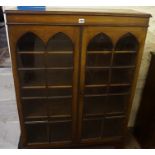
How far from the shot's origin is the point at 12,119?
88.7 inches

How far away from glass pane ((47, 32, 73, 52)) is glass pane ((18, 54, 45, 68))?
94mm

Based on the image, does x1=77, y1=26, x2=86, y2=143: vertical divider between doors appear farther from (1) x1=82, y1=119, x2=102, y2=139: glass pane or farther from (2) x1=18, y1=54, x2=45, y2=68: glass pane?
(2) x1=18, y1=54, x2=45, y2=68: glass pane

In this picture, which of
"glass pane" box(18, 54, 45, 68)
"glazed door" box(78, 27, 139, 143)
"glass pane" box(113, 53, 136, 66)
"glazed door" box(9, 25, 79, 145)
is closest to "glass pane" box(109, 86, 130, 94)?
"glazed door" box(78, 27, 139, 143)

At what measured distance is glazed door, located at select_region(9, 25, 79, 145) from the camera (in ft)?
4.10

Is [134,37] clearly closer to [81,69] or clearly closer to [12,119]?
[81,69]

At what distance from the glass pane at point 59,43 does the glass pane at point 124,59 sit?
348mm

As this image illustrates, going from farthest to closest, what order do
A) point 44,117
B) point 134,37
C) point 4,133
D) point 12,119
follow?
point 12,119
point 4,133
point 44,117
point 134,37

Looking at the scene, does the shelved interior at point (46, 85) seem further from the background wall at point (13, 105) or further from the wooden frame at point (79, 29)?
the background wall at point (13, 105)

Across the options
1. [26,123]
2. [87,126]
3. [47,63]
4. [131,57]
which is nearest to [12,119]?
[26,123]

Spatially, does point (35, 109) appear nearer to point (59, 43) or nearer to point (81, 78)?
point (81, 78)

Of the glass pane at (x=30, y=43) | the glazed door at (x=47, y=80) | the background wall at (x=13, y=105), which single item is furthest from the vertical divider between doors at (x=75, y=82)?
the background wall at (x=13, y=105)

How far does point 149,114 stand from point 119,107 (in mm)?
341

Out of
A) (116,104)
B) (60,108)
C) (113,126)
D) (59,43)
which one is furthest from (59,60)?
(113,126)

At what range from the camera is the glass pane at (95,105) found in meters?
1.57
